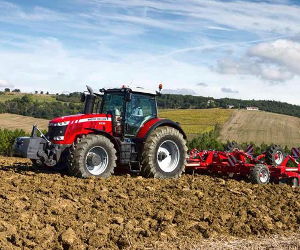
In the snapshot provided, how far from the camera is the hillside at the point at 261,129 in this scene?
4966cm

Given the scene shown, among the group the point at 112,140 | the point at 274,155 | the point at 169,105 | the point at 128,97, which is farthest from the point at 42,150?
the point at 169,105

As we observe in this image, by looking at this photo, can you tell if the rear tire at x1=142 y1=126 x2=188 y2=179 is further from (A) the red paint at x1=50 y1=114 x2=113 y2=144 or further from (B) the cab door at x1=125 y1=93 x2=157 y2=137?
(A) the red paint at x1=50 y1=114 x2=113 y2=144

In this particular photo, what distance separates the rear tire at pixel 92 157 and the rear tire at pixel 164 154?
77cm

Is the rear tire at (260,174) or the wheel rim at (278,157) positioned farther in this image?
the wheel rim at (278,157)

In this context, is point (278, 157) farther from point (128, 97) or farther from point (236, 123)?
point (236, 123)

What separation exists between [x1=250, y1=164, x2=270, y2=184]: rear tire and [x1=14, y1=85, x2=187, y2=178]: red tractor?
160 centimetres

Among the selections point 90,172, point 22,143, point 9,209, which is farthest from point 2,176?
point 9,209

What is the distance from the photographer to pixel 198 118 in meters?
61.6

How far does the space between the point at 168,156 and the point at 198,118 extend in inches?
2027

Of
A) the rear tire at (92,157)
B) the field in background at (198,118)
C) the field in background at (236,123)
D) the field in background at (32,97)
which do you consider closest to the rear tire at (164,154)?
the rear tire at (92,157)

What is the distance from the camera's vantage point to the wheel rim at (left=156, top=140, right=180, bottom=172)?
10.4 metres

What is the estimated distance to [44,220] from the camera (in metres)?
6.14

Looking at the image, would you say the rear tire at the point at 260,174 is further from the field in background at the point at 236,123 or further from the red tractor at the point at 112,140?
the field in background at the point at 236,123

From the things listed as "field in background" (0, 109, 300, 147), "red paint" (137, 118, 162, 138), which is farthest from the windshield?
"field in background" (0, 109, 300, 147)
